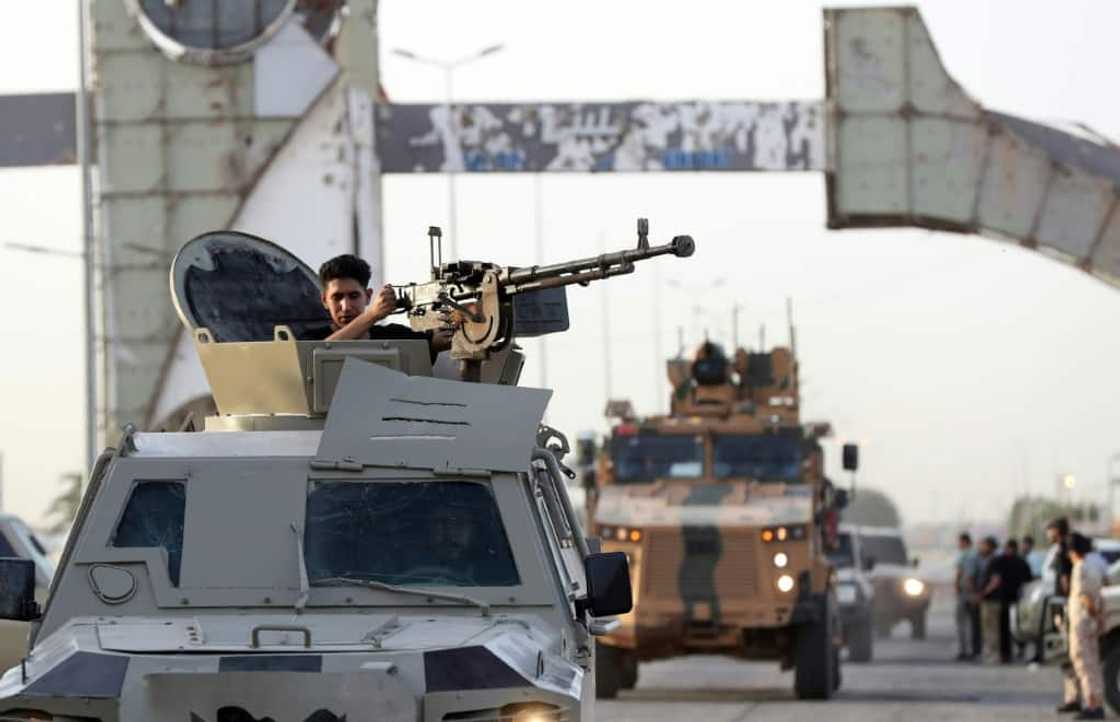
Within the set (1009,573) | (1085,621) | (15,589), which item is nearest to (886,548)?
(1009,573)

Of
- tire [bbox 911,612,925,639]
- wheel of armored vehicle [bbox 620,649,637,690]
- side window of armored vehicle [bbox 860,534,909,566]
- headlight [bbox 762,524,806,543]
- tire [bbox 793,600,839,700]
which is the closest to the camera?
tire [bbox 793,600,839,700]

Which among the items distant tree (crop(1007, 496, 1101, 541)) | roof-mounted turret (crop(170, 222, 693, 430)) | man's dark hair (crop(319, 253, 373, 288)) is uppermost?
man's dark hair (crop(319, 253, 373, 288))

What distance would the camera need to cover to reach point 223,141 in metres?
38.3

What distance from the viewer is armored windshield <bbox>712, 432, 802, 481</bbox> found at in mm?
26109

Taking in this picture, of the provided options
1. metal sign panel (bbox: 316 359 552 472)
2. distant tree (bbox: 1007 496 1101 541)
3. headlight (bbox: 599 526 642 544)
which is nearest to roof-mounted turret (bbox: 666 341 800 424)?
headlight (bbox: 599 526 642 544)

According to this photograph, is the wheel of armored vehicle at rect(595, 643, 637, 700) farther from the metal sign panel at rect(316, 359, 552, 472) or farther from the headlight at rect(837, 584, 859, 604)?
the metal sign panel at rect(316, 359, 552, 472)

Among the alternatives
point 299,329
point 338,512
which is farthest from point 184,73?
point 338,512

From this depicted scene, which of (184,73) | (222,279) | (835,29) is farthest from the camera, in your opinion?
(184,73)

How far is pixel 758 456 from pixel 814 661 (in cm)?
236

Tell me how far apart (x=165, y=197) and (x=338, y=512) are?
95.5 ft

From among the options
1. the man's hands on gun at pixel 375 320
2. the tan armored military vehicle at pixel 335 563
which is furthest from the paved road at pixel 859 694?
the tan armored military vehicle at pixel 335 563

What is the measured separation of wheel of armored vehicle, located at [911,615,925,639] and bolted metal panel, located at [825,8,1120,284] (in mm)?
9457

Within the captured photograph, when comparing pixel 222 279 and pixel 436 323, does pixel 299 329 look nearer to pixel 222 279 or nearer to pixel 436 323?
pixel 222 279

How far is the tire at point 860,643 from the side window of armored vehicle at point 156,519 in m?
26.2
